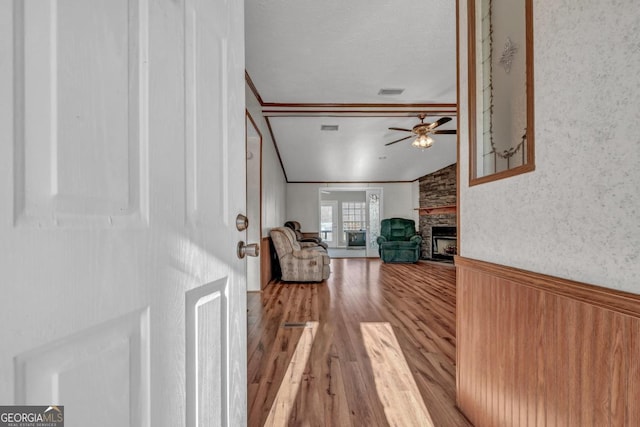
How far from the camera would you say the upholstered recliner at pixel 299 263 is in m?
5.00

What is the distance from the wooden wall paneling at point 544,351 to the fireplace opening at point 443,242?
19.7ft

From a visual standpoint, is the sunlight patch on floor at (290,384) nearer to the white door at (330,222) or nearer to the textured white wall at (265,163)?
the textured white wall at (265,163)

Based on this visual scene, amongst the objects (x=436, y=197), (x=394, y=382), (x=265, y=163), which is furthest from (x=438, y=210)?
(x=394, y=382)

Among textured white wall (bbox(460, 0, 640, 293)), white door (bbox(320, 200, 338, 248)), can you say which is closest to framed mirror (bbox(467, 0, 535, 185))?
textured white wall (bbox(460, 0, 640, 293))

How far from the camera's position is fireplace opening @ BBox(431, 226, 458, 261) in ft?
23.5

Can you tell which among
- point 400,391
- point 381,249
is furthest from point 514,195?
point 381,249

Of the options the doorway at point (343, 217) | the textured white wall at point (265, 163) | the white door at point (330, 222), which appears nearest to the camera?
the textured white wall at point (265, 163)

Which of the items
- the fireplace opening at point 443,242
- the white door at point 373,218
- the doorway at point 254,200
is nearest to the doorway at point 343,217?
the white door at point 373,218

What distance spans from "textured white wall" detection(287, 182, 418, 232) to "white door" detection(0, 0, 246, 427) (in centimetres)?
807

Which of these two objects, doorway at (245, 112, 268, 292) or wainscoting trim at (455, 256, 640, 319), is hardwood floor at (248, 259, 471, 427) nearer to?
doorway at (245, 112, 268, 292)

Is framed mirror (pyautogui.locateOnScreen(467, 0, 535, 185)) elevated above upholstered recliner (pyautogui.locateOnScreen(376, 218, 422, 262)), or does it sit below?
above

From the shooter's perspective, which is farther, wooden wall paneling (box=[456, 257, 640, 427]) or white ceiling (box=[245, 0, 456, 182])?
white ceiling (box=[245, 0, 456, 182])

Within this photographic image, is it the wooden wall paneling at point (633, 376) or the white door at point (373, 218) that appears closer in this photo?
the wooden wall paneling at point (633, 376)

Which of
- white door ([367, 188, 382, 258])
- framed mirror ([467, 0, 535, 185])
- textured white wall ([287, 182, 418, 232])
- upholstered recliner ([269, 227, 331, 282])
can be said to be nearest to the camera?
framed mirror ([467, 0, 535, 185])
